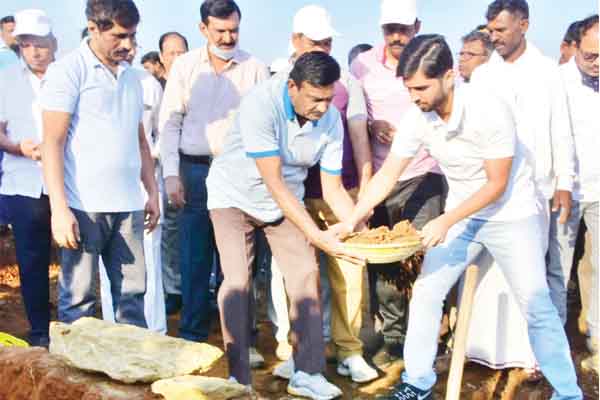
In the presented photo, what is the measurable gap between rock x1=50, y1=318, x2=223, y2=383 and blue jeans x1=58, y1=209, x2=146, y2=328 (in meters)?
0.54

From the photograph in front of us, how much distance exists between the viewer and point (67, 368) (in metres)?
2.69

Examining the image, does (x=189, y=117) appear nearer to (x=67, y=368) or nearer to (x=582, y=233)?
(x=67, y=368)

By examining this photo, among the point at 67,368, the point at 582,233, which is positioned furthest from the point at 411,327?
the point at 582,233

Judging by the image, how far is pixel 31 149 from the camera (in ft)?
12.7

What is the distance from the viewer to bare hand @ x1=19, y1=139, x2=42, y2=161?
12.6 feet

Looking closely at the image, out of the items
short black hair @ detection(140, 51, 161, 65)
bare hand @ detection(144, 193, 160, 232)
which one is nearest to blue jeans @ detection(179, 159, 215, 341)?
bare hand @ detection(144, 193, 160, 232)

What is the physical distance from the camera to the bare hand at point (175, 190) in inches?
165

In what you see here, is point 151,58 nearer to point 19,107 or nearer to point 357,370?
point 19,107

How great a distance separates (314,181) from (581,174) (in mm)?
1673

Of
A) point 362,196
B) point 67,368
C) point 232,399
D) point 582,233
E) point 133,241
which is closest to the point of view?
point 232,399

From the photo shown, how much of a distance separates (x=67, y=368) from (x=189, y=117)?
2029 mm

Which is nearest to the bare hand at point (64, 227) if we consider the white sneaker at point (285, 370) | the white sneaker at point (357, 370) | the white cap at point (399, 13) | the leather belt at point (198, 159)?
the leather belt at point (198, 159)

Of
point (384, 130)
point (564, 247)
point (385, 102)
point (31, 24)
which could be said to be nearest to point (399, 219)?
point (384, 130)

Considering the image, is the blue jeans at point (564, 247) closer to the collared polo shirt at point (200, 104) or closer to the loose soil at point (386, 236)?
the loose soil at point (386, 236)
